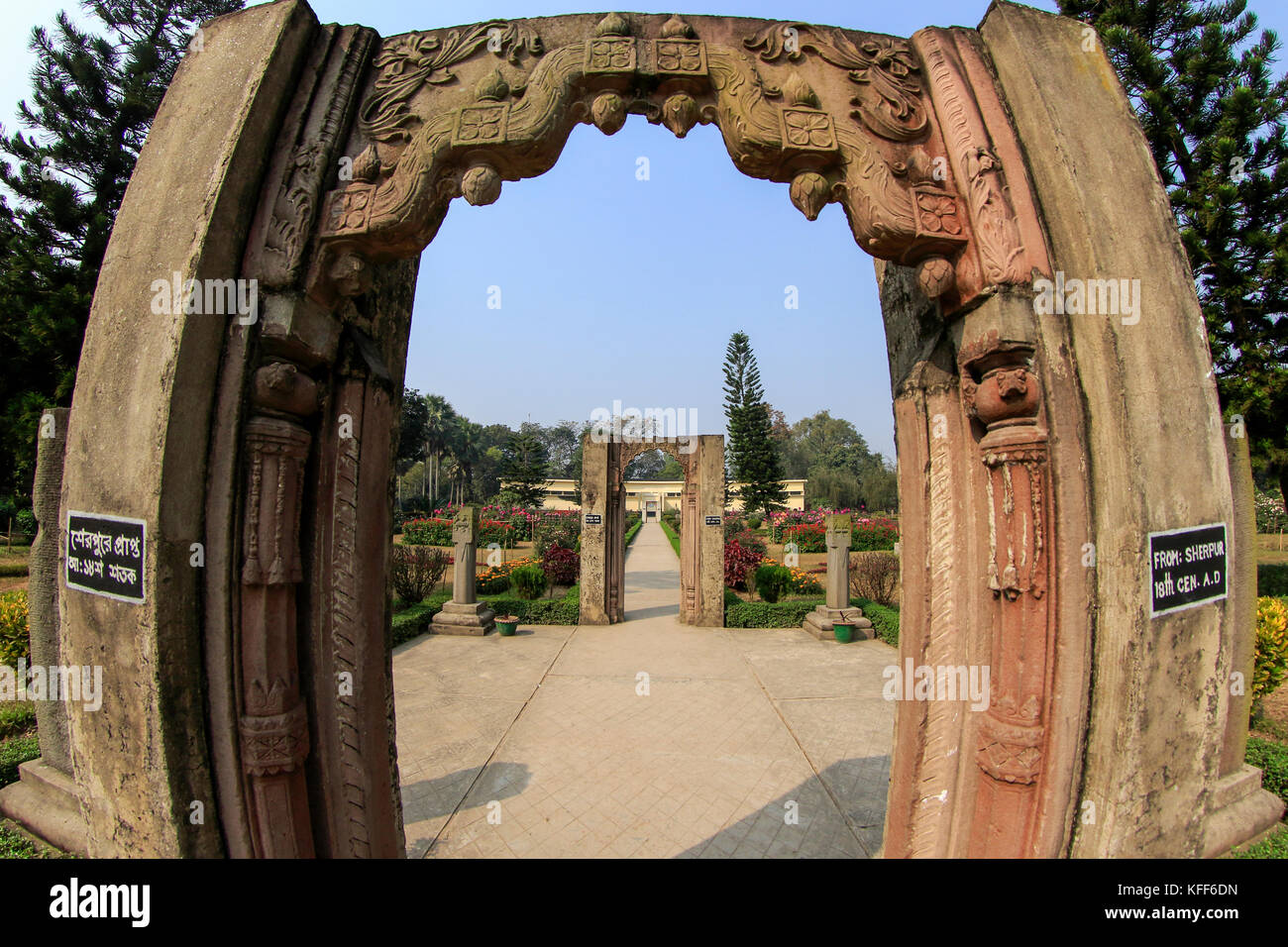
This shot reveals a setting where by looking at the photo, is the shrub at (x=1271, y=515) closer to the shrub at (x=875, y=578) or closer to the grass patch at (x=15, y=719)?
the shrub at (x=875, y=578)

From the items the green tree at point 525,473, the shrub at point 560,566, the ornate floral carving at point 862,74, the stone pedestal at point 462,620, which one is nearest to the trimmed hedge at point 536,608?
the stone pedestal at point 462,620

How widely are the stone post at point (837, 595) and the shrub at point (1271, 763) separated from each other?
16.5 feet

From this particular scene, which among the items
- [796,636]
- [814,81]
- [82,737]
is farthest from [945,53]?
[796,636]

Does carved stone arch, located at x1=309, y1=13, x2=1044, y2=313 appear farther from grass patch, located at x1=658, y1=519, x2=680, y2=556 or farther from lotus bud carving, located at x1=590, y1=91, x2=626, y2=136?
grass patch, located at x1=658, y1=519, x2=680, y2=556

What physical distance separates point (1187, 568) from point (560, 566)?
1213 cm

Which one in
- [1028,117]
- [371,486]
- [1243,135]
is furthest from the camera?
[1243,135]

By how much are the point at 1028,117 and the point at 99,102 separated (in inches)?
627

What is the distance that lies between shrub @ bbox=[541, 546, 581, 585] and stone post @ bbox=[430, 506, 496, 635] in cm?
329

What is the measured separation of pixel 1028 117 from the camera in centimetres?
189

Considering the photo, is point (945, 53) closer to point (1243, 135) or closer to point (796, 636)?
point (796, 636)

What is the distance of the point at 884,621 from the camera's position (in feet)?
29.1

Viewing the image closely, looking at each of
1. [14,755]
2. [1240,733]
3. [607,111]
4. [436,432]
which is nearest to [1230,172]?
[1240,733]

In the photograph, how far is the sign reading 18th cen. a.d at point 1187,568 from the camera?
5.39 feet

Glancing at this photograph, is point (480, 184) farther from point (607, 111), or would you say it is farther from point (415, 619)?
point (415, 619)
